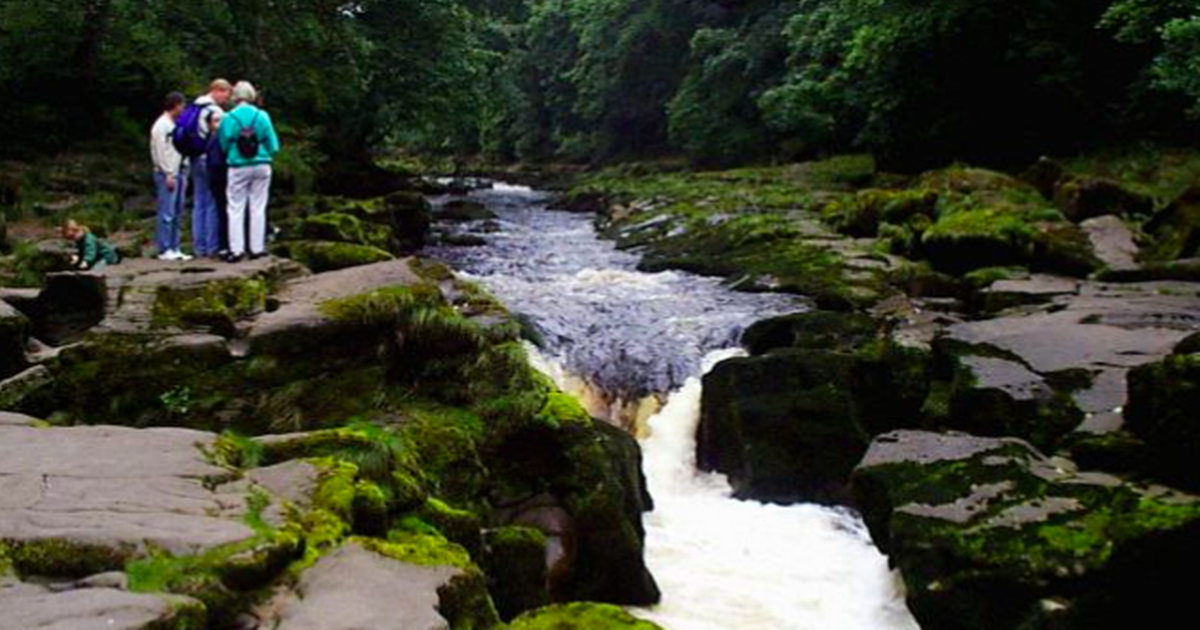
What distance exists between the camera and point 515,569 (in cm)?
686

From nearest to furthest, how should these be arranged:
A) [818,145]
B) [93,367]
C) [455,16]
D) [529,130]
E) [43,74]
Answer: [93,367] < [43,74] < [455,16] < [818,145] < [529,130]

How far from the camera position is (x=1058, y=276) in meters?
14.1

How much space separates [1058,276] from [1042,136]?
11651 millimetres

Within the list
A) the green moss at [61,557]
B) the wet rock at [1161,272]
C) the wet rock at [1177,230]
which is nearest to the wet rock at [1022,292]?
the wet rock at [1161,272]

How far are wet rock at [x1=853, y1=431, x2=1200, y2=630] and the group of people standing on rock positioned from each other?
249 inches

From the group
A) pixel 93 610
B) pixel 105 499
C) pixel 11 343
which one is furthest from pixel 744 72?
pixel 93 610

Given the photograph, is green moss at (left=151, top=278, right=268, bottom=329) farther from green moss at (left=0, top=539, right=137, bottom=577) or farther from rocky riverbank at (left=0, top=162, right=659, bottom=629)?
green moss at (left=0, top=539, right=137, bottom=577)

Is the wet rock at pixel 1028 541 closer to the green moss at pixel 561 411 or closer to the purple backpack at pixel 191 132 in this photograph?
the green moss at pixel 561 411

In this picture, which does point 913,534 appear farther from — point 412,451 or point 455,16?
point 455,16

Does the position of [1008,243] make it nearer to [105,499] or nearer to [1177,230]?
[1177,230]

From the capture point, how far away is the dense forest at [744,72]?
20.0 m

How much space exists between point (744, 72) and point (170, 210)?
91.9 ft

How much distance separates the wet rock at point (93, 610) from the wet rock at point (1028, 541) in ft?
16.4

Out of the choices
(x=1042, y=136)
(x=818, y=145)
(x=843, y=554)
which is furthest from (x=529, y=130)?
(x=843, y=554)
